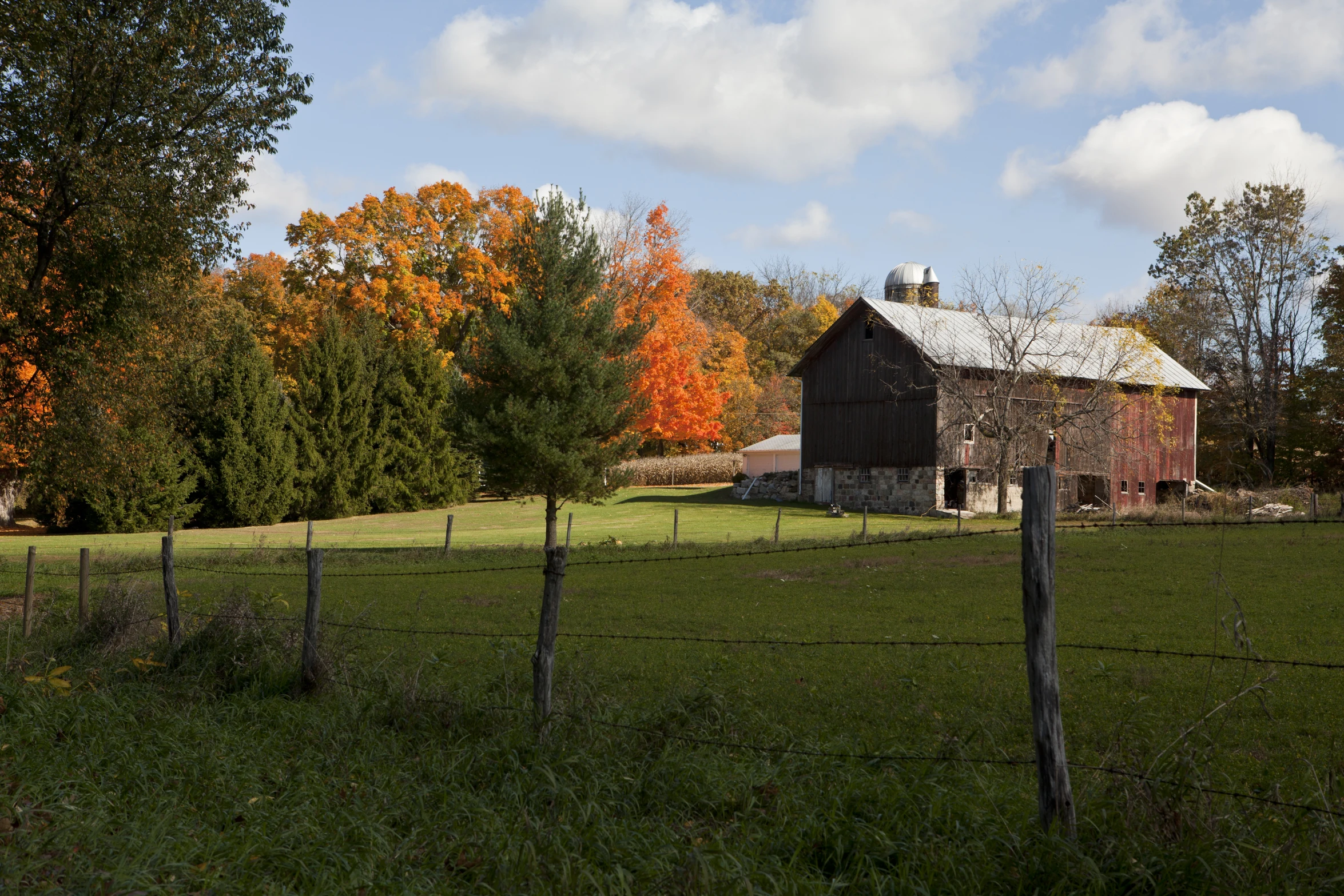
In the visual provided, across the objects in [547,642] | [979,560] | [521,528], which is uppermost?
[547,642]

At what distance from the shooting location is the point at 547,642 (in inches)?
259

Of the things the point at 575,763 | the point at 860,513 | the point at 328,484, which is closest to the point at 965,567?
the point at 575,763

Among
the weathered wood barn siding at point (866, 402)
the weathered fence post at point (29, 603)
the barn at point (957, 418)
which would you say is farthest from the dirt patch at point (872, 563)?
the weathered wood barn siding at point (866, 402)

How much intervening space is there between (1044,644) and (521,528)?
32739 mm

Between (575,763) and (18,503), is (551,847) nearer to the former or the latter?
(575,763)

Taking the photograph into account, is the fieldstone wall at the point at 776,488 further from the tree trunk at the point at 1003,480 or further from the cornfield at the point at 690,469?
the tree trunk at the point at 1003,480

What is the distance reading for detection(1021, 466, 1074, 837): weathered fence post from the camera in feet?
15.5

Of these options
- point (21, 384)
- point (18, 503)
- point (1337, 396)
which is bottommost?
point (18, 503)

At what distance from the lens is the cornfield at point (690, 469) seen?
57469 mm

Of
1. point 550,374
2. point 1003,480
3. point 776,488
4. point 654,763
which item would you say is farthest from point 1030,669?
point 776,488

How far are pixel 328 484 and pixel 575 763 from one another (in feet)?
119

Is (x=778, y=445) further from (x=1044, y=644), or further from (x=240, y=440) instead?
(x=1044, y=644)

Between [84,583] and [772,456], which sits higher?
[772,456]

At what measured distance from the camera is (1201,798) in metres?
4.70
